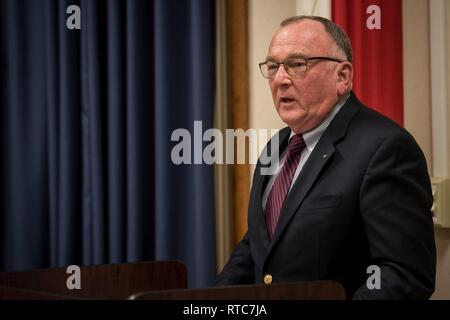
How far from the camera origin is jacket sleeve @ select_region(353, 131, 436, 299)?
1.26m

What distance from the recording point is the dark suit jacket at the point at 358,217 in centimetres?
128

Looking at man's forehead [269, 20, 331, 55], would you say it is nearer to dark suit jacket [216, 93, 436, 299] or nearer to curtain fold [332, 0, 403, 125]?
dark suit jacket [216, 93, 436, 299]

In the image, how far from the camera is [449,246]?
1.93 m

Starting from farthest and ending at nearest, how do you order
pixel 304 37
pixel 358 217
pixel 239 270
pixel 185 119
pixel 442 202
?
1. pixel 185 119
2. pixel 442 202
3. pixel 239 270
4. pixel 304 37
5. pixel 358 217

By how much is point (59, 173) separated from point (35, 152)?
0.43 ft

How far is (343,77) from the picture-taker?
1556mm

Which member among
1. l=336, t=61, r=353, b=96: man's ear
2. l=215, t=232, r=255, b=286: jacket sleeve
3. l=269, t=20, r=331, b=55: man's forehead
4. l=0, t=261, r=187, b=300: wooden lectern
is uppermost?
l=269, t=20, r=331, b=55: man's forehead

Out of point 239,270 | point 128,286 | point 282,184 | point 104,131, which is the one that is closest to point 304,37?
point 282,184

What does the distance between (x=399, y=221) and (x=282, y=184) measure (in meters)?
0.35

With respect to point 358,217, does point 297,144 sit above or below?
above

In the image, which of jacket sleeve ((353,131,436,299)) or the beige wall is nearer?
jacket sleeve ((353,131,436,299))

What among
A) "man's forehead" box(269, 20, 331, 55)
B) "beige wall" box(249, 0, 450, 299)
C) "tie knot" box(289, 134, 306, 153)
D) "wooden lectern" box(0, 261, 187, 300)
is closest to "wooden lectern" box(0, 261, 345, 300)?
"wooden lectern" box(0, 261, 187, 300)

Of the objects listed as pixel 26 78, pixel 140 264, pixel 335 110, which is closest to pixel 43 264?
pixel 26 78

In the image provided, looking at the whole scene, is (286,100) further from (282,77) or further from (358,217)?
(358,217)
